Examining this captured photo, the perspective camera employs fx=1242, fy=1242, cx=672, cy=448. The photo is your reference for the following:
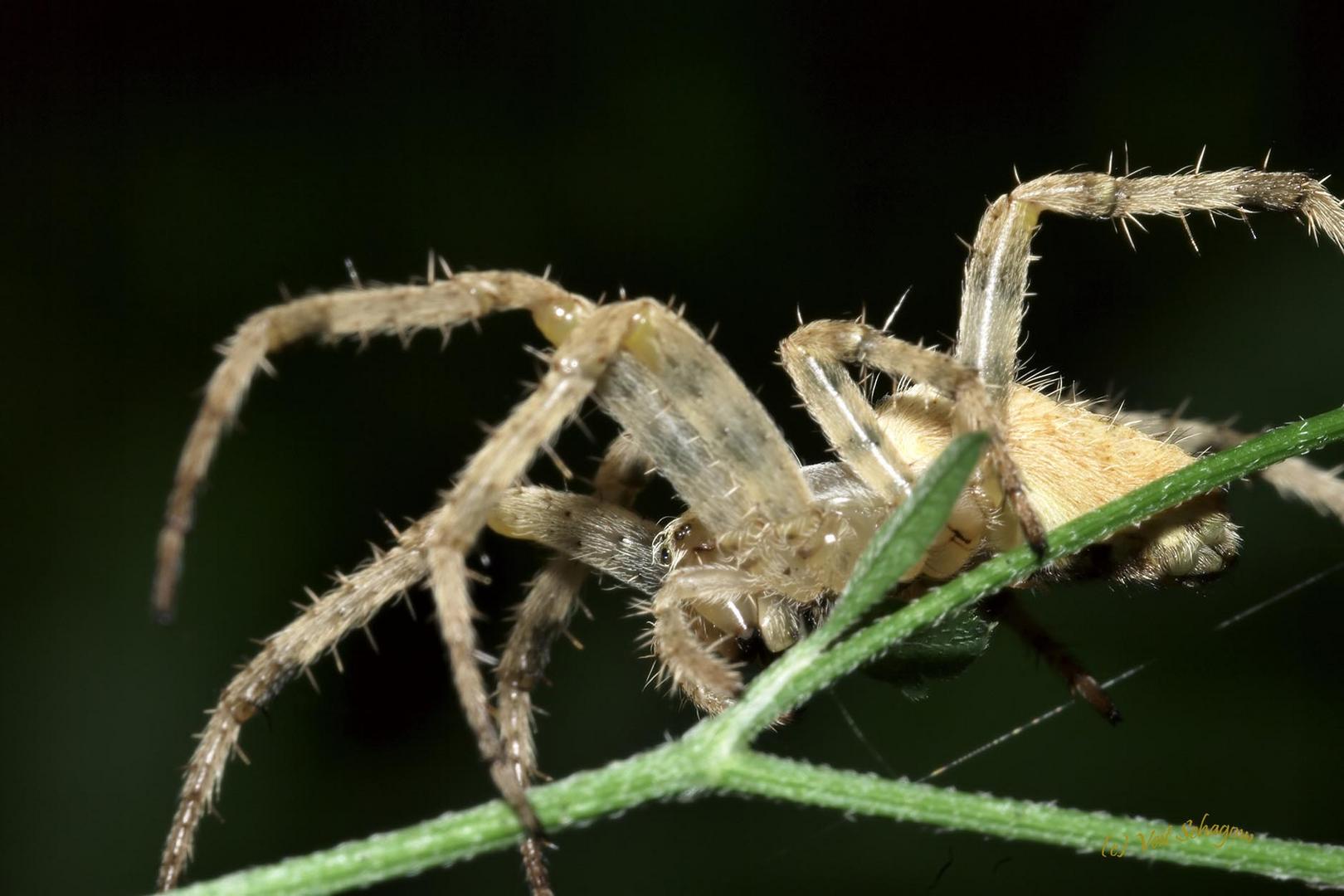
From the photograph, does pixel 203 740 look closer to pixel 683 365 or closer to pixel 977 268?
pixel 683 365

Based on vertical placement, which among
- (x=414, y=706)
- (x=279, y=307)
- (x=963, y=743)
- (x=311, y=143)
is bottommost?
(x=963, y=743)

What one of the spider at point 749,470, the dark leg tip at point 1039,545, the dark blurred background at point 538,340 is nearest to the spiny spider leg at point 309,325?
the spider at point 749,470

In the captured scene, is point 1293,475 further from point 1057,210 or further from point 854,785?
point 854,785

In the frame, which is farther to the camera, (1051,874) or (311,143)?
(311,143)

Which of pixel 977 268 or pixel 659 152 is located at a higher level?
pixel 659 152

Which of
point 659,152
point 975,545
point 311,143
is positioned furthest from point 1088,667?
point 311,143

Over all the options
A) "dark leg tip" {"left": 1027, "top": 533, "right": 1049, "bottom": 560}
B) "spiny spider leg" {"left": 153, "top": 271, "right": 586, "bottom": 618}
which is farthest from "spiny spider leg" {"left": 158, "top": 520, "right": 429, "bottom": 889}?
"dark leg tip" {"left": 1027, "top": 533, "right": 1049, "bottom": 560}

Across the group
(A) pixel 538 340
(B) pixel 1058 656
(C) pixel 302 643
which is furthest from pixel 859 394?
(A) pixel 538 340

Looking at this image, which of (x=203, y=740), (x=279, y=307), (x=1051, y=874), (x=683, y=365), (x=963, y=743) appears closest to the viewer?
(x=279, y=307)
